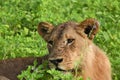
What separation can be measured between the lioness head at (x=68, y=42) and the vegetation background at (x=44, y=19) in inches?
50.9

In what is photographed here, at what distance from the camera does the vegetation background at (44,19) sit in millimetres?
9023

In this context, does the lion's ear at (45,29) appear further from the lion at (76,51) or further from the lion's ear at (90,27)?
the lion's ear at (90,27)

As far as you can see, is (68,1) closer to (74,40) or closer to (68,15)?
(68,15)

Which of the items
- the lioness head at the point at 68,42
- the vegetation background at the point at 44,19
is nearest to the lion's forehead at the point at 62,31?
the lioness head at the point at 68,42

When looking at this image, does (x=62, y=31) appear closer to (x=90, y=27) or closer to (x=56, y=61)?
(x=90, y=27)

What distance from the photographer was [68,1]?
11.9 m

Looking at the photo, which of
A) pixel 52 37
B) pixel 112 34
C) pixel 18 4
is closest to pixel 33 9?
pixel 18 4

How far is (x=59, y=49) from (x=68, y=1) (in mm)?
4696

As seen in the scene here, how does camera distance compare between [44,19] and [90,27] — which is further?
[44,19]

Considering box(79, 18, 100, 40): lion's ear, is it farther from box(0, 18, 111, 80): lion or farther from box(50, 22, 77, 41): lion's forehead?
box(50, 22, 77, 41): lion's forehead

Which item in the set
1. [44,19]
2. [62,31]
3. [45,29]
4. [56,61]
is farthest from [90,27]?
[44,19]

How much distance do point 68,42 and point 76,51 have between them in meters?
0.13

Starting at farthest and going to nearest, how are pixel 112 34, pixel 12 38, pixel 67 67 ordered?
pixel 112 34 < pixel 12 38 < pixel 67 67

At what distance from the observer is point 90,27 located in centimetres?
A: 761
